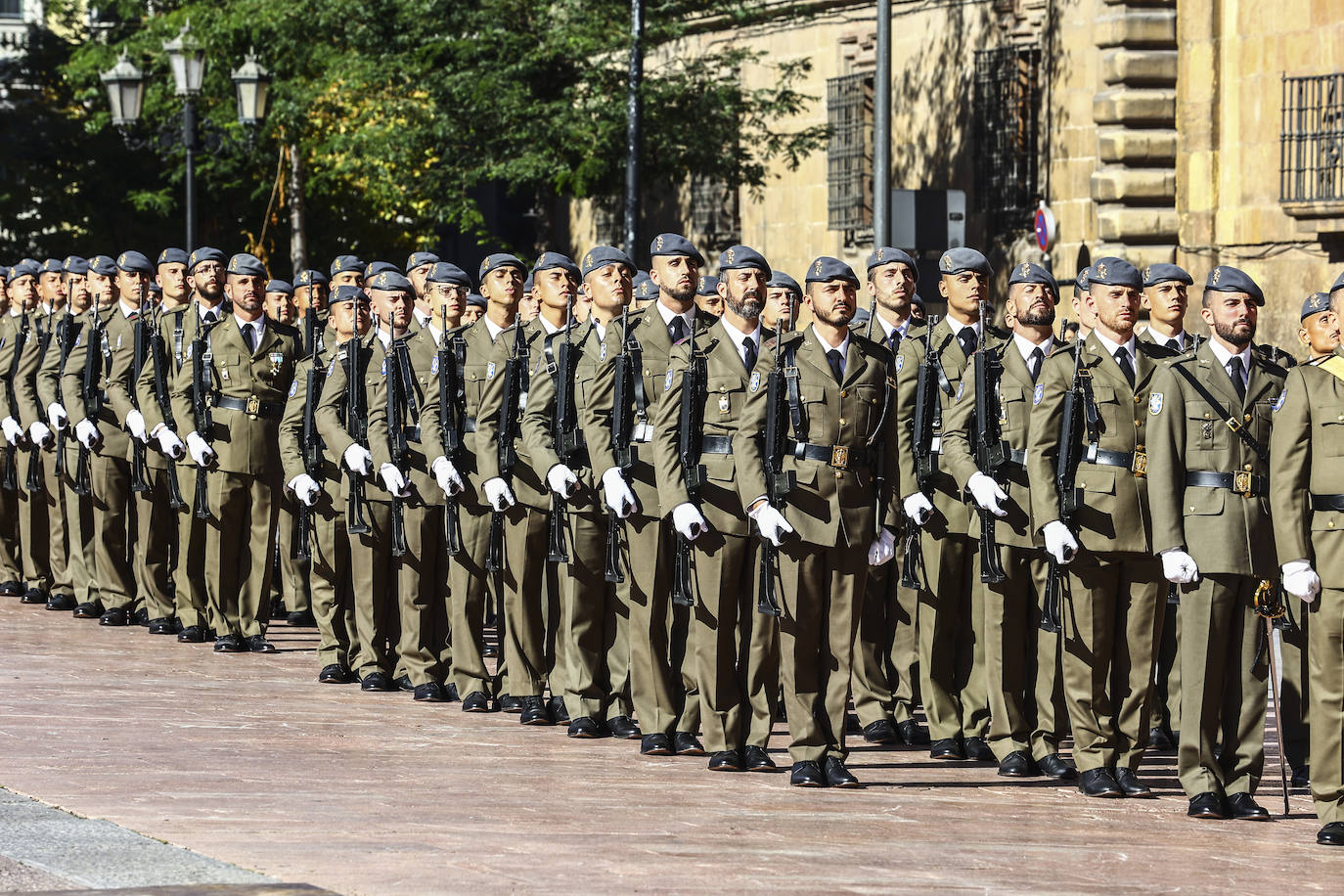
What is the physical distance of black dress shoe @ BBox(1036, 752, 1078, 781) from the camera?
9719mm

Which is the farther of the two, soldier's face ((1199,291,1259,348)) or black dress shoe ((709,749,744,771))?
black dress shoe ((709,749,744,771))

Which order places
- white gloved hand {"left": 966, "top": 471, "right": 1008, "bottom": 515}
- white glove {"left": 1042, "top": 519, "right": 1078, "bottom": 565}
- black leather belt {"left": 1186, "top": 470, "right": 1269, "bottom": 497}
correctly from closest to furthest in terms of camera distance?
1. black leather belt {"left": 1186, "top": 470, "right": 1269, "bottom": 497}
2. white glove {"left": 1042, "top": 519, "right": 1078, "bottom": 565}
3. white gloved hand {"left": 966, "top": 471, "right": 1008, "bottom": 515}

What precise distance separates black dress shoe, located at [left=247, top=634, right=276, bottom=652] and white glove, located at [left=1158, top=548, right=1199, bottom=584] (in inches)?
236

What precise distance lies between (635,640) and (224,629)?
3876 mm

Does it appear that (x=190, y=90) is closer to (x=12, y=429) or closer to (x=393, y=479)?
(x=12, y=429)

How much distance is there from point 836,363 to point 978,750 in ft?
6.06

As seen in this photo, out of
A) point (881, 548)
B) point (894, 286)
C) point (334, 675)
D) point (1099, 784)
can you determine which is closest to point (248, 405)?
point (334, 675)

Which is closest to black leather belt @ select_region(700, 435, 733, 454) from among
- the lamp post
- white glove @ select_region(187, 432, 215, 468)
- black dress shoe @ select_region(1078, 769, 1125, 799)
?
black dress shoe @ select_region(1078, 769, 1125, 799)

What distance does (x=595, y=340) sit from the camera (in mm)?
10641

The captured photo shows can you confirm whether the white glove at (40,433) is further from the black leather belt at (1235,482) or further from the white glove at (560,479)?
the black leather belt at (1235,482)

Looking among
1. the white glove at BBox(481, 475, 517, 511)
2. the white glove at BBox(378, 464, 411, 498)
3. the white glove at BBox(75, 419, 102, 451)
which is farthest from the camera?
the white glove at BBox(75, 419, 102, 451)

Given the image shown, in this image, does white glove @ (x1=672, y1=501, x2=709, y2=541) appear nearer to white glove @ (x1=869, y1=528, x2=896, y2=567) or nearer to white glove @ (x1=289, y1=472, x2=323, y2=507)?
white glove @ (x1=869, y1=528, x2=896, y2=567)

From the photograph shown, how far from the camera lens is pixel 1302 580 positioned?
27.9 ft

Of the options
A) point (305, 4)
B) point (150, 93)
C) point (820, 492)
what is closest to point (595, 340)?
point (820, 492)
